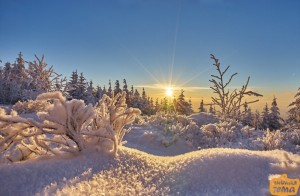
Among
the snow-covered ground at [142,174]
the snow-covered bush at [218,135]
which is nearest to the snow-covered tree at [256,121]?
the snow-covered bush at [218,135]

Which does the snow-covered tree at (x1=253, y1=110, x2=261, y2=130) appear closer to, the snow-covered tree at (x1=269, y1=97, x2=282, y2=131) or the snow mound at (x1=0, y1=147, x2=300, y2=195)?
the snow-covered tree at (x1=269, y1=97, x2=282, y2=131)

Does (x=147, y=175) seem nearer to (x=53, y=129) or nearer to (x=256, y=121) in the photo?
(x=53, y=129)

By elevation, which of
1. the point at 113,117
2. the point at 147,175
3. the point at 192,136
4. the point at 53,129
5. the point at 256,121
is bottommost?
the point at 147,175

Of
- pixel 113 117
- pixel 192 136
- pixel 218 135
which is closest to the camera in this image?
pixel 113 117

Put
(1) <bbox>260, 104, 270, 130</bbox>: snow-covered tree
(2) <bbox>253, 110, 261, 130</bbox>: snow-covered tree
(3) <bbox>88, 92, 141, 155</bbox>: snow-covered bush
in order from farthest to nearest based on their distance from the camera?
1. (1) <bbox>260, 104, 270, 130</bbox>: snow-covered tree
2. (2) <bbox>253, 110, 261, 130</bbox>: snow-covered tree
3. (3) <bbox>88, 92, 141, 155</bbox>: snow-covered bush

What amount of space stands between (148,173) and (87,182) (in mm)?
741

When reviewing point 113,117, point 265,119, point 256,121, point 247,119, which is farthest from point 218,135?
point 265,119

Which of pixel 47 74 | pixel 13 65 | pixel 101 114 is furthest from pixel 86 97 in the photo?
pixel 101 114

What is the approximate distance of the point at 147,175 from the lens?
11.0 feet

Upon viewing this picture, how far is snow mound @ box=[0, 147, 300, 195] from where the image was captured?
113 inches

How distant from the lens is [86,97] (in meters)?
44.6

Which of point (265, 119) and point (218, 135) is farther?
point (265, 119)

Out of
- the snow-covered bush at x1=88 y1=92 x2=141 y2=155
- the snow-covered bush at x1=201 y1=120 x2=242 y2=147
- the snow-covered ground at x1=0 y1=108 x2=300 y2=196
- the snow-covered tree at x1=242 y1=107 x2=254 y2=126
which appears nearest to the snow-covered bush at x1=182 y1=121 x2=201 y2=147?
the snow-covered bush at x1=201 y1=120 x2=242 y2=147

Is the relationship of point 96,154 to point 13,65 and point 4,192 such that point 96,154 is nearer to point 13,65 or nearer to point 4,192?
point 4,192
